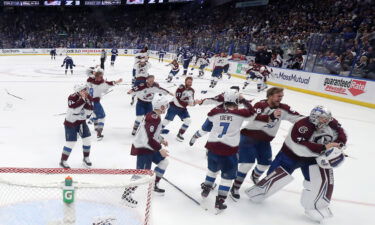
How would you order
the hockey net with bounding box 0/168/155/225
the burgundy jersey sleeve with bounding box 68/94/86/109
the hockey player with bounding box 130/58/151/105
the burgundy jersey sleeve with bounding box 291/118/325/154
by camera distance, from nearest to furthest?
1. the hockey net with bounding box 0/168/155/225
2. the burgundy jersey sleeve with bounding box 291/118/325/154
3. the burgundy jersey sleeve with bounding box 68/94/86/109
4. the hockey player with bounding box 130/58/151/105

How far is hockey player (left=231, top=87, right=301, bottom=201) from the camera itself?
3985 mm

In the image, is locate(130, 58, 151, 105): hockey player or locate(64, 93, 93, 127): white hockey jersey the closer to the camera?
locate(64, 93, 93, 127): white hockey jersey

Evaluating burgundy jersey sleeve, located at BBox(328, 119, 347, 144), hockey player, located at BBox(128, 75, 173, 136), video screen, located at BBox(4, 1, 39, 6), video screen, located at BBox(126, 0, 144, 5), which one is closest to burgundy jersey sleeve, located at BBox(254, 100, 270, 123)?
burgundy jersey sleeve, located at BBox(328, 119, 347, 144)

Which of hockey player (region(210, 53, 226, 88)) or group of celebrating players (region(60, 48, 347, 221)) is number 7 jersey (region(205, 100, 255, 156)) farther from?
hockey player (region(210, 53, 226, 88))

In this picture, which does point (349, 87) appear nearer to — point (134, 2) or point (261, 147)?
point (261, 147)

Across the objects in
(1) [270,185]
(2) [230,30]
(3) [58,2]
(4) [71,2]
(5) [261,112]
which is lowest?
(1) [270,185]

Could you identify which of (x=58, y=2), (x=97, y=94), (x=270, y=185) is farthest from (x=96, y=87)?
(x=58, y=2)

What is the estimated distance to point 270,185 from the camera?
3.95 metres

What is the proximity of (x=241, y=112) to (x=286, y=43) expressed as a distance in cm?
1244

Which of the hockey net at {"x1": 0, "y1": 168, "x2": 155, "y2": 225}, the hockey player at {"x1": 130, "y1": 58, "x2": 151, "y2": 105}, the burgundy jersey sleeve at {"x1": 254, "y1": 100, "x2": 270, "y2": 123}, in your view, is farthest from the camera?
the hockey player at {"x1": 130, "y1": 58, "x2": 151, "y2": 105}

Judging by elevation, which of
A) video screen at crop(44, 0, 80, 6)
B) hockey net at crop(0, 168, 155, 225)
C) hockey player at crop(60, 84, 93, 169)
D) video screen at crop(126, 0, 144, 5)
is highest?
video screen at crop(126, 0, 144, 5)

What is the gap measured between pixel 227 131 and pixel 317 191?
4.37 ft

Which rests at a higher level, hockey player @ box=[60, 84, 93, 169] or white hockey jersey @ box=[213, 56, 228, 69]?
white hockey jersey @ box=[213, 56, 228, 69]

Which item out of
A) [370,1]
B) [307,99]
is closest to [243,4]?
[370,1]
